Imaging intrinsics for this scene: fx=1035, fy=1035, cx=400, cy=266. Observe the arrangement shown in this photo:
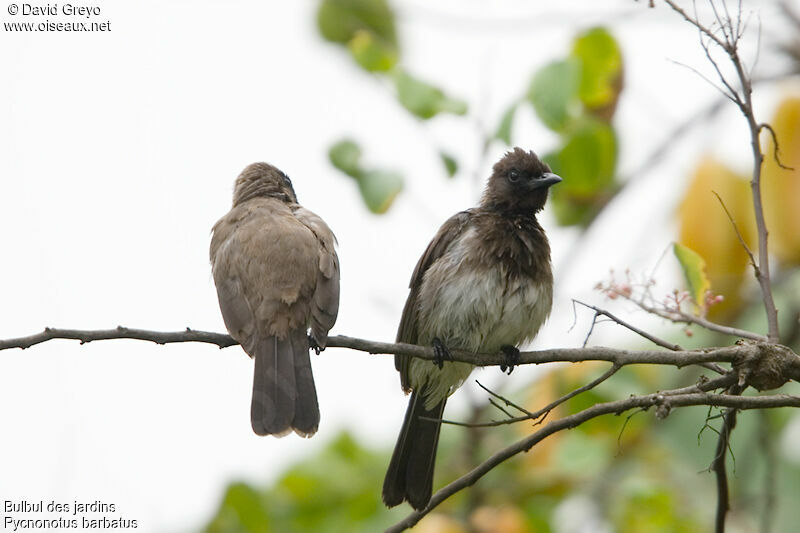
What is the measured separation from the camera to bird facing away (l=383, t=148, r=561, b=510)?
519cm

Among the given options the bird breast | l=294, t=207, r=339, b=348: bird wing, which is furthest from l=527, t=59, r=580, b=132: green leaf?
l=294, t=207, r=339, b=348: bird wing

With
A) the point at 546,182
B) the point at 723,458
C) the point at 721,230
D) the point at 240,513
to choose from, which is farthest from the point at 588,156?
the point at 240,513

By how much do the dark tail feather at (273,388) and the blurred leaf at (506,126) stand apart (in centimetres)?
146

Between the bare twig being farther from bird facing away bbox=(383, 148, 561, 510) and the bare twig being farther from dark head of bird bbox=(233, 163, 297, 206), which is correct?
dark head of bird bbox=(233, 163, 297, 206)

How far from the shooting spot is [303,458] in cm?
847

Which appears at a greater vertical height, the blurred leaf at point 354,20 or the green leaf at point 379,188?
the blurred leaf at point 354,20

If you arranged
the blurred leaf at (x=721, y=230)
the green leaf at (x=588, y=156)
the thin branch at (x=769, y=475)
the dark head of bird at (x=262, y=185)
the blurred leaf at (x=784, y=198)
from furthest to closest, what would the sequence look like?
the dark head of bird at (x=262, y=185)
the green leaf at (x=588, y=156)
the blurred leaf at (x=721, y=230)
the blurred leaf at (x=784, y=198)
the thin branch at (x=769, y=475)

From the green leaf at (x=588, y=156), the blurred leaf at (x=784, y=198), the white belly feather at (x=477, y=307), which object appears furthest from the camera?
the green leaf at (x=588, y=156)

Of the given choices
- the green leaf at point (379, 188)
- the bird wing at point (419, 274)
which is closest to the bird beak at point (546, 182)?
the bird wing at point (419, 274)

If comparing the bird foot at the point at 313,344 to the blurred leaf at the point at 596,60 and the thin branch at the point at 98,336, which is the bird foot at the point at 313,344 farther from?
the blurred leaf at the point at 596,60

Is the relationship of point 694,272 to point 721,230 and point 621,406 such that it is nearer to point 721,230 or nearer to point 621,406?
point 621,406

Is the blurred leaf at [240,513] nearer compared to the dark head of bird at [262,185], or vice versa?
the blurred leaf at [240,513]

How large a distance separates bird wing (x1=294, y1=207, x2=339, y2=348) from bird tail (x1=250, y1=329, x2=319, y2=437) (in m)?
0.14

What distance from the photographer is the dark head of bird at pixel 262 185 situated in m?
5.97
